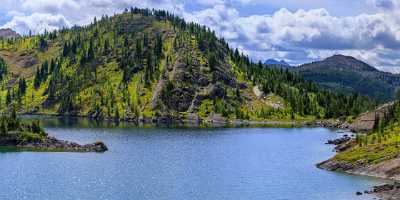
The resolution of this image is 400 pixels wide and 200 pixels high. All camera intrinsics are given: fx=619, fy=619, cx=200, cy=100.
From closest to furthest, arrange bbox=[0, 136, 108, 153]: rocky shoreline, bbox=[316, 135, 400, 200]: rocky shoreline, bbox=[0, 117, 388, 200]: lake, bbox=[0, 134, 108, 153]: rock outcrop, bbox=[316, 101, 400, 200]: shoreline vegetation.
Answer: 1. bbox=[316, 135, 400, 200]: rocky shoreline
2. bbox=[0, 117, 388, 200]: lake
3. bbox=[316, 101, 400, 200]: shoreline vegetation
4. bbox=[0, 136, 108, 153]: rocky shoreline
5. bbox=[0, 134, 108, 153]: rock outcrop

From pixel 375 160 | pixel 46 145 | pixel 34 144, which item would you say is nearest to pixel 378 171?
pixel 375 160

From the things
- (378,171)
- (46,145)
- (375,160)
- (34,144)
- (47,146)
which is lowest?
(378,171)

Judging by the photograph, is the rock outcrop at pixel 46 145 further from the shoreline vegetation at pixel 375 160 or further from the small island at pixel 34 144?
the shoreline vegetation at pixel 375 160

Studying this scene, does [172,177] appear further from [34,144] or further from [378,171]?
[34,144]

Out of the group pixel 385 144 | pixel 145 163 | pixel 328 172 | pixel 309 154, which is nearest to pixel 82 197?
pixel 145 163

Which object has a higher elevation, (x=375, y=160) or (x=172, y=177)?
(x=375, y=160)

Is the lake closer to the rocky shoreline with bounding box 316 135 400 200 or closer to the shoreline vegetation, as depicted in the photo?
the rocky shoreline with bounding box 316 135 400 200

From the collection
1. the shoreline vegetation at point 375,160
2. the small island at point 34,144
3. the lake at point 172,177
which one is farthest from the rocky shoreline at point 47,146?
the shoreline vegetation at point 375,160

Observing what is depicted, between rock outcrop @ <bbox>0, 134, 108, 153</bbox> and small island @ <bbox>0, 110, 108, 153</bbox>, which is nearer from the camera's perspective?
rock outcrop @ <bbox>0, 134, 108, 153</bbox>

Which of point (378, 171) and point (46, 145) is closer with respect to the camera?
point (378, 171)

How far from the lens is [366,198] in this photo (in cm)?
11419

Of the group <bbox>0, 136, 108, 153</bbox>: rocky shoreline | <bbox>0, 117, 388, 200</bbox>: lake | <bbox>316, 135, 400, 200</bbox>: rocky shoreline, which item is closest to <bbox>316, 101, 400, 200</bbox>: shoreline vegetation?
<bbox>316, 135, 400, 200</bbox>: rocky shoreline

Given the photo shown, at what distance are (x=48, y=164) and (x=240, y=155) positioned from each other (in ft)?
195

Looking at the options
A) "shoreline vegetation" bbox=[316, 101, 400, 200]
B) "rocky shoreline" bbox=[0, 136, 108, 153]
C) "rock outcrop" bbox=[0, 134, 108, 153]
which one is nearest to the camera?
"shoreline vegetation" bbox=[316, 101, 400, 200]
